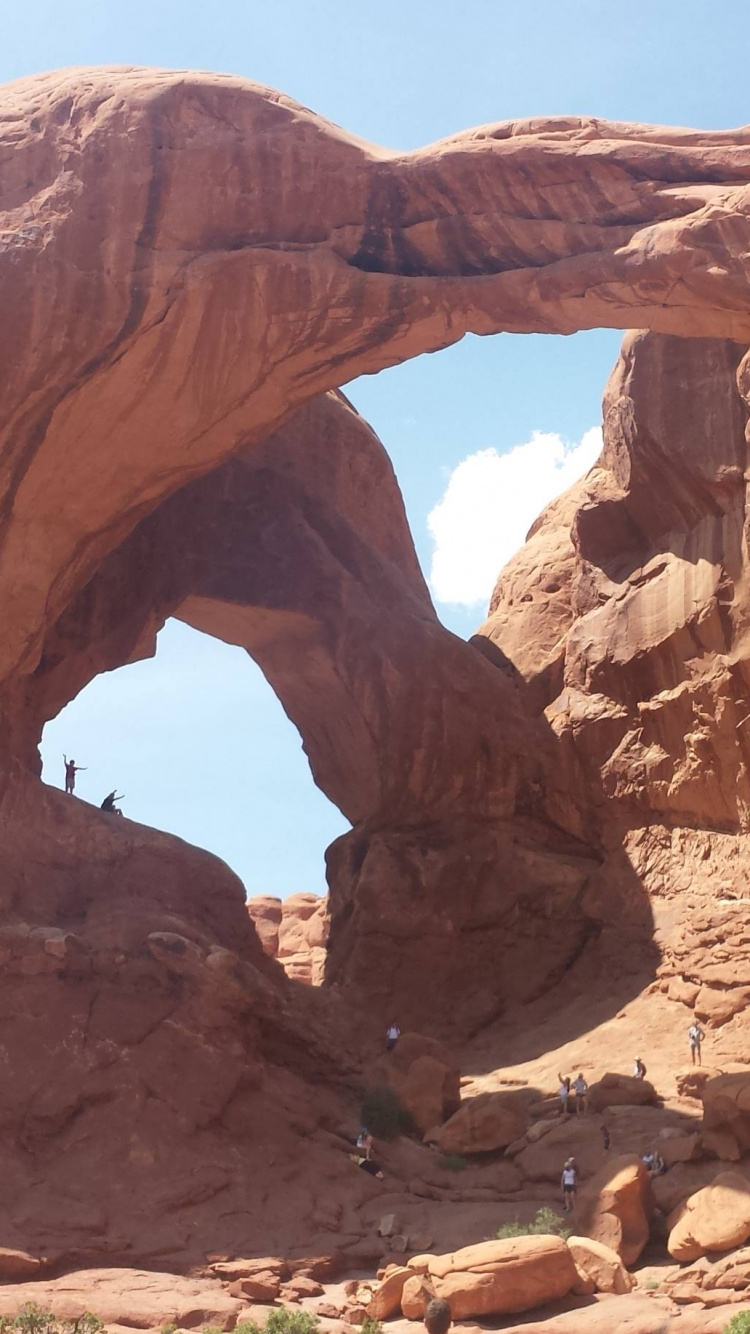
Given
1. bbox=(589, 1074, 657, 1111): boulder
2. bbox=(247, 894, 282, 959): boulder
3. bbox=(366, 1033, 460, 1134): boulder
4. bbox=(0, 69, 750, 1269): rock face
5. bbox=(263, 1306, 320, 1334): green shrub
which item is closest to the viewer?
bbox=(263, 1306, 320, 1334): green shrub

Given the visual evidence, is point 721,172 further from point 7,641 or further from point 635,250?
point 7,641

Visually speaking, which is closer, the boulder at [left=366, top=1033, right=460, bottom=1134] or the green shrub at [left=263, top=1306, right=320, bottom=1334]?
the green shrub at [left=263, top=1306, right=320, bottom=1334]

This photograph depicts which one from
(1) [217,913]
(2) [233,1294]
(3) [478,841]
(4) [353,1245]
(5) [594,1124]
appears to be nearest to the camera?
(2) [233,1294]

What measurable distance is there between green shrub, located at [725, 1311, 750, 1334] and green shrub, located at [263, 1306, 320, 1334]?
375 cm

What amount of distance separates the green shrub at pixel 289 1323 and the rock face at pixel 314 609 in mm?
2362

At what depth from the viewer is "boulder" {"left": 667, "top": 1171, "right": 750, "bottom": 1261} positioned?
1473 centimetres

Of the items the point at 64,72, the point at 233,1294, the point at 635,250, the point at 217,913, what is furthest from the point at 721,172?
the point at 233,1294

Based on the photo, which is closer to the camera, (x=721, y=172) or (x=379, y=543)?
(x=721, y=172)

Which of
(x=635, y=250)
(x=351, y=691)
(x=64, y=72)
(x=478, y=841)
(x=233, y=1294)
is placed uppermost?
(x=64, y=72)

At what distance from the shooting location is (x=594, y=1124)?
1867 centimetres

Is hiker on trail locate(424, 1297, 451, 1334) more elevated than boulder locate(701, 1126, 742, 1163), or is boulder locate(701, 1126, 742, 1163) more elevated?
boulder locate(701, 1126, 742, 1163)

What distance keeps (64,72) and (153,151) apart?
264 centimetres

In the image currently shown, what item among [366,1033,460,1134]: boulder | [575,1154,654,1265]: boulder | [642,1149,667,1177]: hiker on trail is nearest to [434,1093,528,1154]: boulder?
[366,1033,460,1134]: boulder

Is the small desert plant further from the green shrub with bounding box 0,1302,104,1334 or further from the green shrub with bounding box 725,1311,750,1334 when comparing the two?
the green shrub with bounding box 725,1311,750,1334
